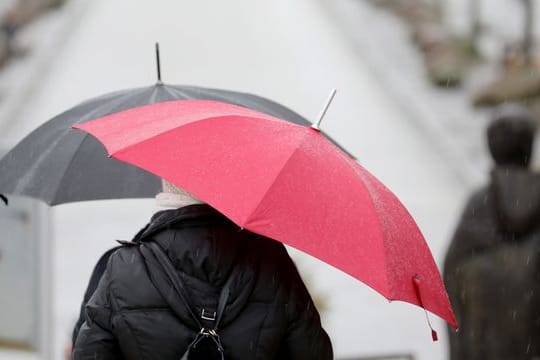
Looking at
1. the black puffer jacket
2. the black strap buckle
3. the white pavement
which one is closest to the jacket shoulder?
the black puffer jacket

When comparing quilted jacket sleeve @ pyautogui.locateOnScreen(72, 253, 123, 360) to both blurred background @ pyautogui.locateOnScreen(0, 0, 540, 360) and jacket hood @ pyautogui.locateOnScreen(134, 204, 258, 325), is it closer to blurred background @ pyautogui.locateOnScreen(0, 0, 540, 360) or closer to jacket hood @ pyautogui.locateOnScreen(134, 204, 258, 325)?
jacket hood @ pyautogui.locateOnScreen(134, 204, 258, 325)

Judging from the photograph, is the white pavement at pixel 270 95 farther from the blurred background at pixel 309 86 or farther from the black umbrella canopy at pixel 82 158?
the black umbrella canopy at pixel 82 158

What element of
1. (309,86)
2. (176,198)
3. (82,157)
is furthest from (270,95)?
(176,198)

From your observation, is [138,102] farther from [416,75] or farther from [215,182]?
[416,75]

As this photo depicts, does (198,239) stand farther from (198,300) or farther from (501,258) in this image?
(501,258)

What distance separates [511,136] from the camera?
18.4ft

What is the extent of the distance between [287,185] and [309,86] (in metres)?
16.9

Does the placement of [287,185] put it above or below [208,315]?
Result: above

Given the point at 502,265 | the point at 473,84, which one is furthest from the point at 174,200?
the point at 473,84

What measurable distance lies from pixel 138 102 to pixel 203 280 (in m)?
1.10

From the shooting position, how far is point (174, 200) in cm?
327

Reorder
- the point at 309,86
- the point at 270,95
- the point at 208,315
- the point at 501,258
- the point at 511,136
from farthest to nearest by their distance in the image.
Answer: the point at 309,86, the point at 270,95, the point at 501,258, the point at 511,136, the point at 208,315

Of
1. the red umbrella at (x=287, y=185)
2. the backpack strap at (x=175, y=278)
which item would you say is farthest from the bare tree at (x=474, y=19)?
the backpack strap at (x=175, y=278)

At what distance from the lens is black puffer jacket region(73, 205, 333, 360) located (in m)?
3.11
